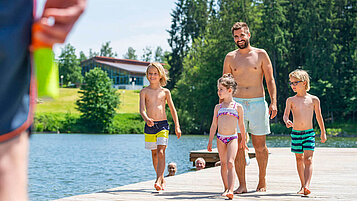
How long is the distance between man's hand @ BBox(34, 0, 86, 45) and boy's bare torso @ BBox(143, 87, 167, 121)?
473 centimetres

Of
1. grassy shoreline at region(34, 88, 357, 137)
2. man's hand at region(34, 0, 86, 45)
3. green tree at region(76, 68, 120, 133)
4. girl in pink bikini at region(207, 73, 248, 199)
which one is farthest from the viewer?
green tree at region(76, 68, 120, 133)

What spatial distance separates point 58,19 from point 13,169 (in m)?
0.54

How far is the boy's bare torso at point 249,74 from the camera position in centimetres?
600

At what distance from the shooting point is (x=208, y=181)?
768cm

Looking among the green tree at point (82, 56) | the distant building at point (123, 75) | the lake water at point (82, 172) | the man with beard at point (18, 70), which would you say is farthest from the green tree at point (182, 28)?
the green tree at point (82, 56)

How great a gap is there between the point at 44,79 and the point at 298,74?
4.89 m

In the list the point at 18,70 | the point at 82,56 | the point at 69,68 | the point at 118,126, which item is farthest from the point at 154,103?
the point at 82,56

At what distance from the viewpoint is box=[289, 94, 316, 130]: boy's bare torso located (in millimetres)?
5984

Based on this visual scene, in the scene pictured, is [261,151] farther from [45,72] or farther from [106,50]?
[106,50]

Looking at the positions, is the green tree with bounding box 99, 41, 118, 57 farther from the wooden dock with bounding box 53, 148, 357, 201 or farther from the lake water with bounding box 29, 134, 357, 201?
the wooden dock with bounding box 53, 148, 357, 201

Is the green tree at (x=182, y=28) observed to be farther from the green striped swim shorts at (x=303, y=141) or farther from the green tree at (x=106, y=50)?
the green tree at (x=106, y=50)

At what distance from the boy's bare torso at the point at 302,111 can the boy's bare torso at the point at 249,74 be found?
47 cm

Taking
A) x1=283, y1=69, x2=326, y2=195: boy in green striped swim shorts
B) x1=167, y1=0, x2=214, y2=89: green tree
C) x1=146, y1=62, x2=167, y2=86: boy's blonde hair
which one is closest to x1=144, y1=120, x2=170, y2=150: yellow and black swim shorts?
x1=146, y1=62, x2=167, y2=86: boy's blonde hair

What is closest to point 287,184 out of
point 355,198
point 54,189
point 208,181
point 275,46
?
point 208,181
